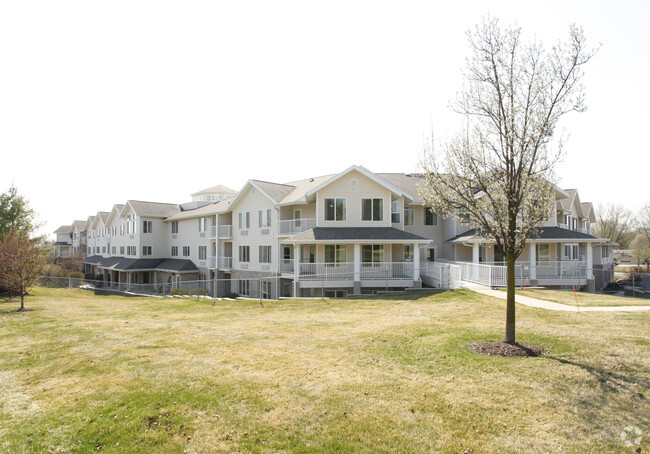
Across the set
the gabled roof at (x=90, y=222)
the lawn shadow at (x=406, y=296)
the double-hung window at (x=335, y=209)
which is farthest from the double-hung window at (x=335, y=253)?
the gabled roof at (x=90, y=222)

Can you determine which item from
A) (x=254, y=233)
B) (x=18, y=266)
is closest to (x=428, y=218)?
(x=254, y=233)

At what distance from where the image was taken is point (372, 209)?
2778cm

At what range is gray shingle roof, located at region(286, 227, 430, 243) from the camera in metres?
25.0

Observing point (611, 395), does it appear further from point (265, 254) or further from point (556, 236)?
point (265, 254)

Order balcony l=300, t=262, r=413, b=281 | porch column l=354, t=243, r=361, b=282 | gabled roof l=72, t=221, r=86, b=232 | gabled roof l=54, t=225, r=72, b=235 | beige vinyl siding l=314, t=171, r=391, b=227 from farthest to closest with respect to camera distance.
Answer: gabled roof l=54, t=225, r=72, b=235
gabled roof l=72, t=221, r=86, b=232
beige vinyl siding l=314, t=171, r=391, b=227
balcony l=300, t=262, r=413, b=281
porch column l=354, t=243, r=361, b=282

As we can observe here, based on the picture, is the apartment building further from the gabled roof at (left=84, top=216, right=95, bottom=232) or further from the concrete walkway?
the gabled roof at (left=84, top=216, right=95, bottom=232)

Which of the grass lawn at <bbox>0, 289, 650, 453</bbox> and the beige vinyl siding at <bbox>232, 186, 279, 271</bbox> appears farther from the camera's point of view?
the beige vinyl siding at <bbox>232, 186, 279, 271</bbox>

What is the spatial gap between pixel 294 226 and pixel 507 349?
20254 millimetres

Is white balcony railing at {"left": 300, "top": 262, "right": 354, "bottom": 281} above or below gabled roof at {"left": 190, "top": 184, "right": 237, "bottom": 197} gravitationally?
below

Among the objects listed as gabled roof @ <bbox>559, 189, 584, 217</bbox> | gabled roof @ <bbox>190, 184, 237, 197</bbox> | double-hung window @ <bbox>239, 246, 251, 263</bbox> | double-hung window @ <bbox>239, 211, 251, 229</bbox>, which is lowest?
double-hung window @ <bbox>239, 246, 251, 263</bbox>

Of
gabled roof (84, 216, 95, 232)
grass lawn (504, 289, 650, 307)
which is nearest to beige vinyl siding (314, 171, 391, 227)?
grass lawn (504, 289, 650, 307)

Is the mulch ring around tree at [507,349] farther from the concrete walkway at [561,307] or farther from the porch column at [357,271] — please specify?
the porch column at [357,271]

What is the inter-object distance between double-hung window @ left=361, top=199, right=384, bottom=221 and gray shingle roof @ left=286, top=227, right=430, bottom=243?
2.80 feet

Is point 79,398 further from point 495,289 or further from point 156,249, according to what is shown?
point 156,249
